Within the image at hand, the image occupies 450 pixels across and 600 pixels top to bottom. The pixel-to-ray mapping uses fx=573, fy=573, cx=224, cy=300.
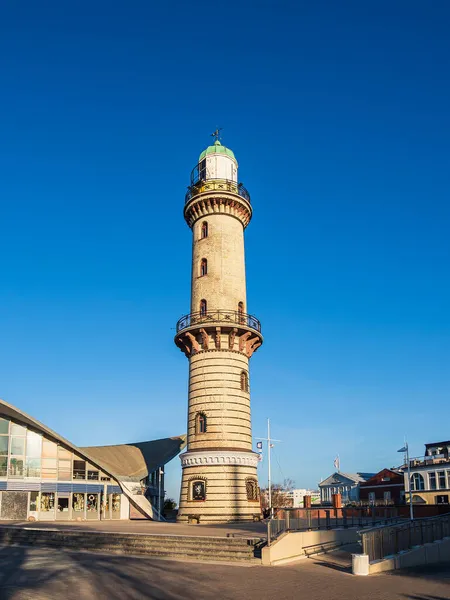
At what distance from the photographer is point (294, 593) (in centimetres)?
1342

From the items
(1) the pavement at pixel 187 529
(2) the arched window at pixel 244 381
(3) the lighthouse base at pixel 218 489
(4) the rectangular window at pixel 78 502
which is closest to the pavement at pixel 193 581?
(1) the pavement at pixel 187 529

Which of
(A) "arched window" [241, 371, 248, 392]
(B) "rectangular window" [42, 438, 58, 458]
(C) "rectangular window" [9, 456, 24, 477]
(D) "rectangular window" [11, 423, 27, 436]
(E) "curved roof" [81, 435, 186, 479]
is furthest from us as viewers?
(E) "curved roof" [81, 435, 186, 479]

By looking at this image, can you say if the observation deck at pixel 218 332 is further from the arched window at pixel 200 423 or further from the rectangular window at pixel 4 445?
the rectangular window at pixel 4 445

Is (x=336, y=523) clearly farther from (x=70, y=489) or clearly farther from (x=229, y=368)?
(x=70, y=489)

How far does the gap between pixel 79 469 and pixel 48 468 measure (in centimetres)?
213

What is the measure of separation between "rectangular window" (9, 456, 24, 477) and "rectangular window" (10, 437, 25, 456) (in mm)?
334

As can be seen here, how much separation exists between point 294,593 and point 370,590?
209 cm

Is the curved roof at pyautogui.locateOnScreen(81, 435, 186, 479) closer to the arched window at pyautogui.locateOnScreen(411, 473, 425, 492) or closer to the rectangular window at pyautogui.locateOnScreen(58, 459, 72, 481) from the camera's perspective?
the rectangular window at pyautogui.locateOnScreen(58, 459, 72, 481)

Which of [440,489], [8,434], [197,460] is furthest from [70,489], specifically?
[440,489]

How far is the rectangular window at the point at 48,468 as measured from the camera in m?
37.3

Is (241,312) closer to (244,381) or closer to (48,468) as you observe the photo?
(244,381)

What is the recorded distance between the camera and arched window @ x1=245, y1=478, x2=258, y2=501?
32.3 m

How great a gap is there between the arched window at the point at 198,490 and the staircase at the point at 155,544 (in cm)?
948

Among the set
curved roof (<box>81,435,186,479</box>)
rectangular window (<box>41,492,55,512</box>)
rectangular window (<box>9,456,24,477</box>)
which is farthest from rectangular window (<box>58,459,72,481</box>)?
curved roof (<box>81,435,186,479</box>)
